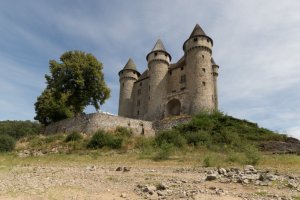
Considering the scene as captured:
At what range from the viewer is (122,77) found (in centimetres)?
4503

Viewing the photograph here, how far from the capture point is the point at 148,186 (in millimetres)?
8828

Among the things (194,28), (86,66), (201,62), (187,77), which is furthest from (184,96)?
(86,66)

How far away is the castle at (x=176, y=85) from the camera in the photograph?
34.9 metres

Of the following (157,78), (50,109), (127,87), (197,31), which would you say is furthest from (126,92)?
(197,31)

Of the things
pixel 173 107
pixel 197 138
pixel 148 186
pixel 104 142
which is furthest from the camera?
pixel 173 107

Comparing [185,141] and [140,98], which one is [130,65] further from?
[185,141]

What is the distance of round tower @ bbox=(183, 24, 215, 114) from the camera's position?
34.3m

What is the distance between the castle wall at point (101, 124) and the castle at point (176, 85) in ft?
23.1

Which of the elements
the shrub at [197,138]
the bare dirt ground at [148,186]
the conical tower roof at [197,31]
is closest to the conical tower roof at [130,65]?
the conical tower roof at [197,31]

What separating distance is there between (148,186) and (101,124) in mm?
20147

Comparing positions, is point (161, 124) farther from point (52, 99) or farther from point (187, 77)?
point (52, 99)

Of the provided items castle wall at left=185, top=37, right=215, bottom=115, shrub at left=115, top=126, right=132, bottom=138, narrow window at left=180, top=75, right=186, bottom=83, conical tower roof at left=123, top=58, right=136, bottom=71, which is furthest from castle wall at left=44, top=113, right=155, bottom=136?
conical tower roof at left=123, top=58, right=136, bottom=71

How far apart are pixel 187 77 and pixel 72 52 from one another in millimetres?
14991

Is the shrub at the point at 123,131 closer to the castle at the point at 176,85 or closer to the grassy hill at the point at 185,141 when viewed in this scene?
the grassy hill at the point at 185,141
